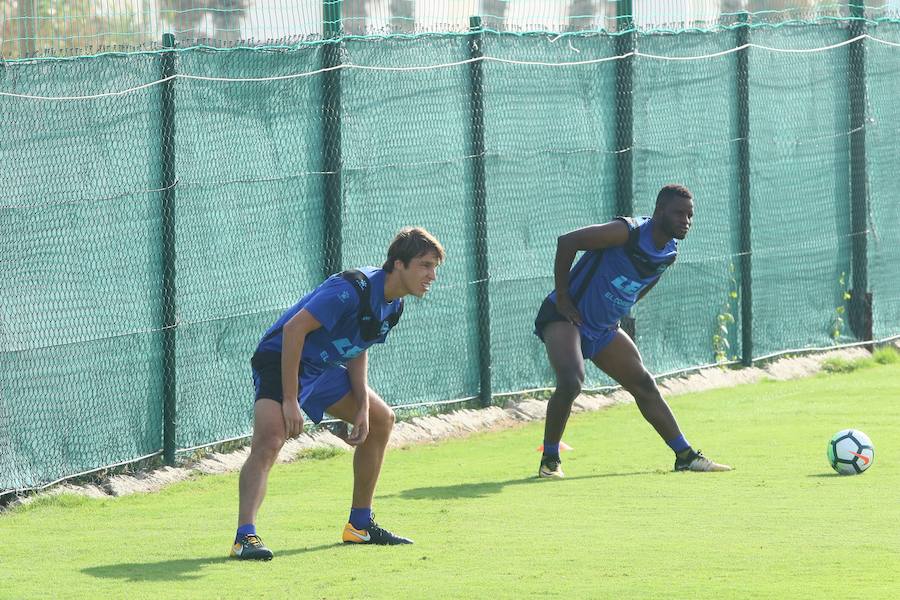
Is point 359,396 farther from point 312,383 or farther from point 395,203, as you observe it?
point 395,203

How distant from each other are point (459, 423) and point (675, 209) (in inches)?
125

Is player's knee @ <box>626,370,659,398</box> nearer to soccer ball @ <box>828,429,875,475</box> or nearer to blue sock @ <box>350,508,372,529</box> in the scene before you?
soccer ball @ <box>828,429,875,475</box>

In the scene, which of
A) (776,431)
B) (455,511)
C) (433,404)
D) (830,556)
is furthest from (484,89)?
(830,556)

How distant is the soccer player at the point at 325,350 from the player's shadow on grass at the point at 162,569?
16 centimetres

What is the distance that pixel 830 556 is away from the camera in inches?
307

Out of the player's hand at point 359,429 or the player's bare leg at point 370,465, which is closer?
the player's hand at point 359,429

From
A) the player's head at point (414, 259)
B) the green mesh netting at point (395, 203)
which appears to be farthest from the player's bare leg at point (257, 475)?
the green mesh netting at point (395, 203)

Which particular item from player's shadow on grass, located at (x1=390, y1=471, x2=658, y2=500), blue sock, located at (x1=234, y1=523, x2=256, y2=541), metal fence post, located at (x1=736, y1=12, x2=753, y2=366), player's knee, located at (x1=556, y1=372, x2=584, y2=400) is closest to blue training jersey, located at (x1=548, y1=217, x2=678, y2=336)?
player's knee, located at (x1=556, y1=372, x2=584, y2=400)

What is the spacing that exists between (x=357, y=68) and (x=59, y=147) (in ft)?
9.03

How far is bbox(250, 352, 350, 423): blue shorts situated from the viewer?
8.06m

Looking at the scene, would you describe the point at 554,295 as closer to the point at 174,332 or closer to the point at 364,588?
the point at 174,332

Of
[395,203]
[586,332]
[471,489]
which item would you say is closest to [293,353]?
[471,489]

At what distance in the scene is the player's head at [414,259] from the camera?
25.8 feet

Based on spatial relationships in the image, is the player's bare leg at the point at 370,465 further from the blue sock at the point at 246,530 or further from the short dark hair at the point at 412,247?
the short dark hair at the point at 412,247
